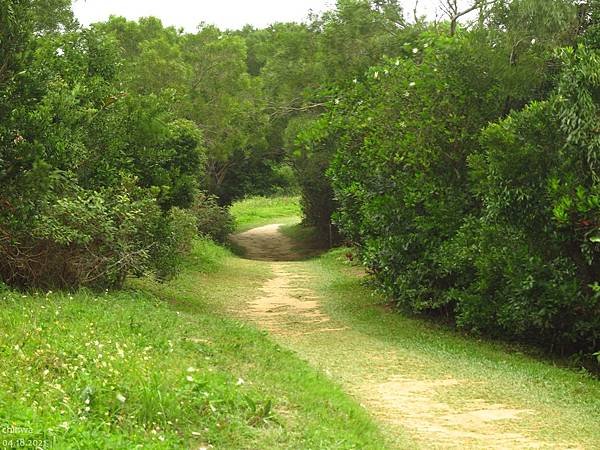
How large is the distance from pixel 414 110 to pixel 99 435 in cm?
1139

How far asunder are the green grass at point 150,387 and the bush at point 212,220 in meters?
20.3

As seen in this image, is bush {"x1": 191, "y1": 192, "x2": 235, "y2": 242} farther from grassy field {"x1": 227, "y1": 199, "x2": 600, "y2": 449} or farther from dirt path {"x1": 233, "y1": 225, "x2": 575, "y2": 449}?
grassy field {"x1": 227, "y1": 199, "x2": 600, "y2": 449}

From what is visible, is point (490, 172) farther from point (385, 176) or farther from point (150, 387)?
point (150, 387)

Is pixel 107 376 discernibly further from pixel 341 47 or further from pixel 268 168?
pixel 268 168

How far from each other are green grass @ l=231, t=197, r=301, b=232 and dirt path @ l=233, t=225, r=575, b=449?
29493 millimetres

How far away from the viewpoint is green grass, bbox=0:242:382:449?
16.9 ft

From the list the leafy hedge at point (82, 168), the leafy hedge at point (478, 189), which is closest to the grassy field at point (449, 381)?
the leafy hedge at point (478, 189)

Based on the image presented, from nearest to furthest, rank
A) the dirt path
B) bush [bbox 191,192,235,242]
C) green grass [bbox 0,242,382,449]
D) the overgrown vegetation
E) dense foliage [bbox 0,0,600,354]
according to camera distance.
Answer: green grass [bbox 0,242,382,449], the dirt path, the overgrown vegetation, dense foliage [bbox 0,0,600,354], bush [bbox 191,192,235,242]

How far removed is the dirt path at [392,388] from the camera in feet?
24.9

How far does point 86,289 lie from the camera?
1242cm

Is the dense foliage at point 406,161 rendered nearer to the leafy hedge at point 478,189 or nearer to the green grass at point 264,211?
the leafy hedge at point 478,189

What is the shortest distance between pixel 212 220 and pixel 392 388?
902 inches

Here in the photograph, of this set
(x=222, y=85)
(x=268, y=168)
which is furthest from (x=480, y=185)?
(x=268, y=168)

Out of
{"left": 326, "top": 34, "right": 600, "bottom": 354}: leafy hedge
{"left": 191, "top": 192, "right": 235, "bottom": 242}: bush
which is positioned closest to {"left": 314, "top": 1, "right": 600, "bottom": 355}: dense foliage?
{"left": 326, "top": 34, "right": 600, "bottom": 354}: leafy hedge
